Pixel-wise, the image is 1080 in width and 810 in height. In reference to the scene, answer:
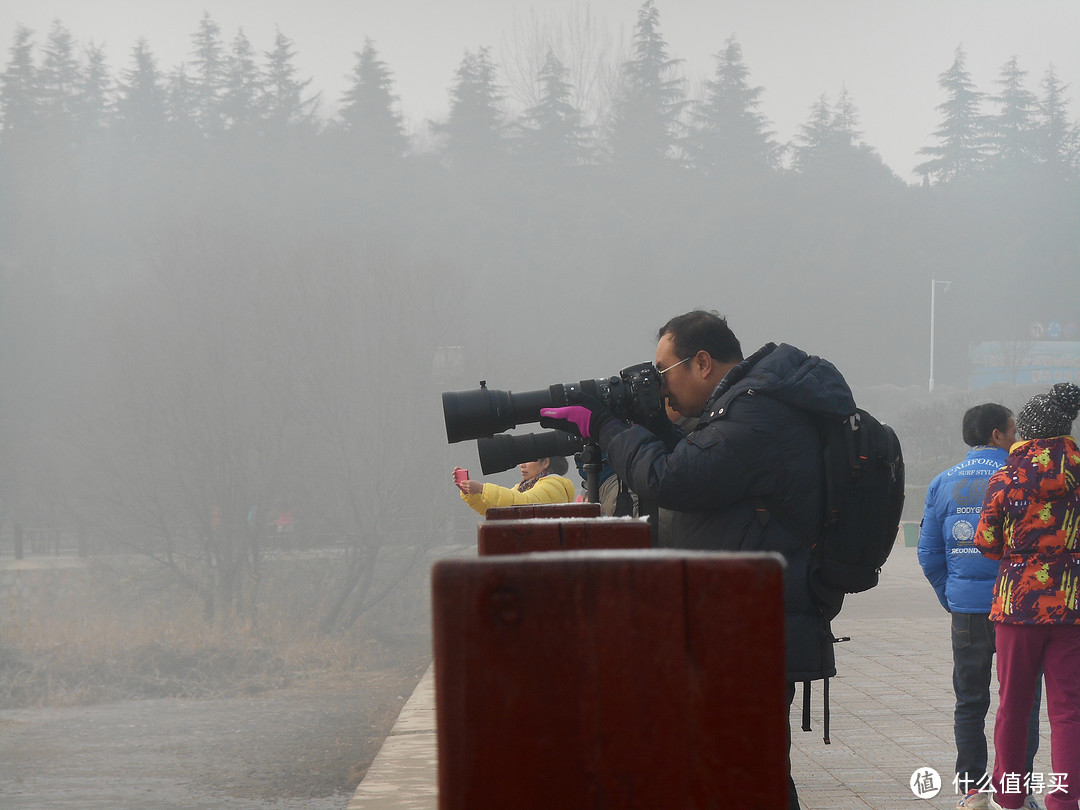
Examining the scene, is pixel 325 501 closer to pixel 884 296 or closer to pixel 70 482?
pixel 70 482

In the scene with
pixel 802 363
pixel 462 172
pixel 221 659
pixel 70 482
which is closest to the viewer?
pixel 802 363

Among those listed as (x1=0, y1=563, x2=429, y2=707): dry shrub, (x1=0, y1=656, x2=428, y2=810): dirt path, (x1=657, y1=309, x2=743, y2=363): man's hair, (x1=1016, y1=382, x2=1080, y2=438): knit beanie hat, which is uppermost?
(x1=657, y1=309, x2=743, y2=363): man's hair

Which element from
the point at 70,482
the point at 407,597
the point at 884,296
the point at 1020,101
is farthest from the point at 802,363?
the point at 1020,101

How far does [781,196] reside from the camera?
9312 cm

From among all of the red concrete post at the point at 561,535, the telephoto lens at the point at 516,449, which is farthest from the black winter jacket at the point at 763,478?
the telephoto lens at the point at 516,449

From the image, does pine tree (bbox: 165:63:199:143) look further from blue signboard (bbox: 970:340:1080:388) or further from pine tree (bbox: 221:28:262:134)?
blue signboard (bbox: 970:340:1080:388)

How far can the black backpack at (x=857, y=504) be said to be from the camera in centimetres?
269

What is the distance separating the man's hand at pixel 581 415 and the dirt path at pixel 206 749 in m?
9.20

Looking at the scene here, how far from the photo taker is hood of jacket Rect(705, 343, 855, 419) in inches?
106

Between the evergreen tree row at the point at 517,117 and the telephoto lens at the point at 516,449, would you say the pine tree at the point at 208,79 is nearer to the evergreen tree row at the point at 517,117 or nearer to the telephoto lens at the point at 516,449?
the evergreen tree row at the point at 517,117

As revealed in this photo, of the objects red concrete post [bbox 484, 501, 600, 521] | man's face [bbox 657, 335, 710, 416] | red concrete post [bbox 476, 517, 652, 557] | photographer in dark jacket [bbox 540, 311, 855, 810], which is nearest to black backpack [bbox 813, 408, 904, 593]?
photographer in dark jacket [bbox 540, 311, 855, 810]

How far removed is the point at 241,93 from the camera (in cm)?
8781

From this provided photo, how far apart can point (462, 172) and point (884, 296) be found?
3431 centimetres

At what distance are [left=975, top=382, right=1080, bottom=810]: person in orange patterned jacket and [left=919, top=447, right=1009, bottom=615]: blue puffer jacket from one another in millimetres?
432
